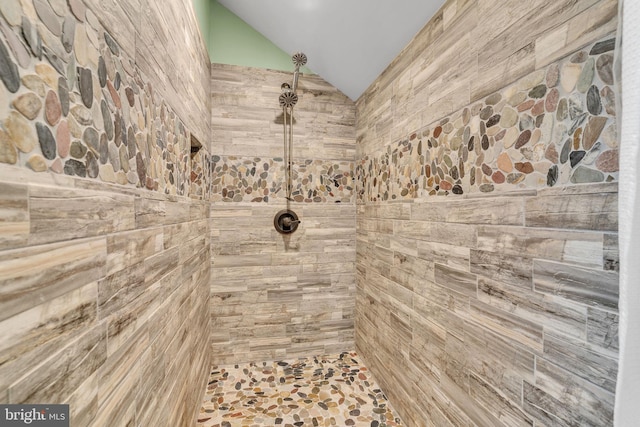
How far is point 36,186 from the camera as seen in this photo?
1.32 feet

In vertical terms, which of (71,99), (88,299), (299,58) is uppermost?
(299,58)

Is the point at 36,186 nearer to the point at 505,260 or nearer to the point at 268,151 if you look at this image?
the point at 505,260

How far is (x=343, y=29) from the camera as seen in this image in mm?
1506

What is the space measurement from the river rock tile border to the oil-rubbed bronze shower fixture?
3.64 feet

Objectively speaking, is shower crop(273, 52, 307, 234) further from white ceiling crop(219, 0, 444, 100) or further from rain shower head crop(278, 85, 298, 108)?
white ceiling crop(219, 0, 444, 100)

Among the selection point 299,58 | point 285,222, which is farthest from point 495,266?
point 299,58

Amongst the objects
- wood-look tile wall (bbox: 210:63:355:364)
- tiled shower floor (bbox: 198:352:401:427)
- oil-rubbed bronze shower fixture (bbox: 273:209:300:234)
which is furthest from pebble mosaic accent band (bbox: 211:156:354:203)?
tiled shower floor (bbox: 198:352:401:427)

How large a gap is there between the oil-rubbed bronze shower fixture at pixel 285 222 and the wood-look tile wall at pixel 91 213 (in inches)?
34.7

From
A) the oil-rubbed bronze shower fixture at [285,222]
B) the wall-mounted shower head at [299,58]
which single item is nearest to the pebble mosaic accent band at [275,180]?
the oil-rubbed bronze shower fixture at [285,222]

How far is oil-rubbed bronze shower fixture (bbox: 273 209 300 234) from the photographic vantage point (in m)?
1.91

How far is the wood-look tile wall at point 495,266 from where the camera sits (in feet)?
2.02

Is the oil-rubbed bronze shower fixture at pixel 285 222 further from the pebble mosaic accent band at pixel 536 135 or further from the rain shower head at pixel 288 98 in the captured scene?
the pebble mosaic accent band at pixel 536 135

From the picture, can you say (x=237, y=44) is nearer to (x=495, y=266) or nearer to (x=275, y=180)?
(x=275, y=180)

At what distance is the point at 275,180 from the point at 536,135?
150 cm
